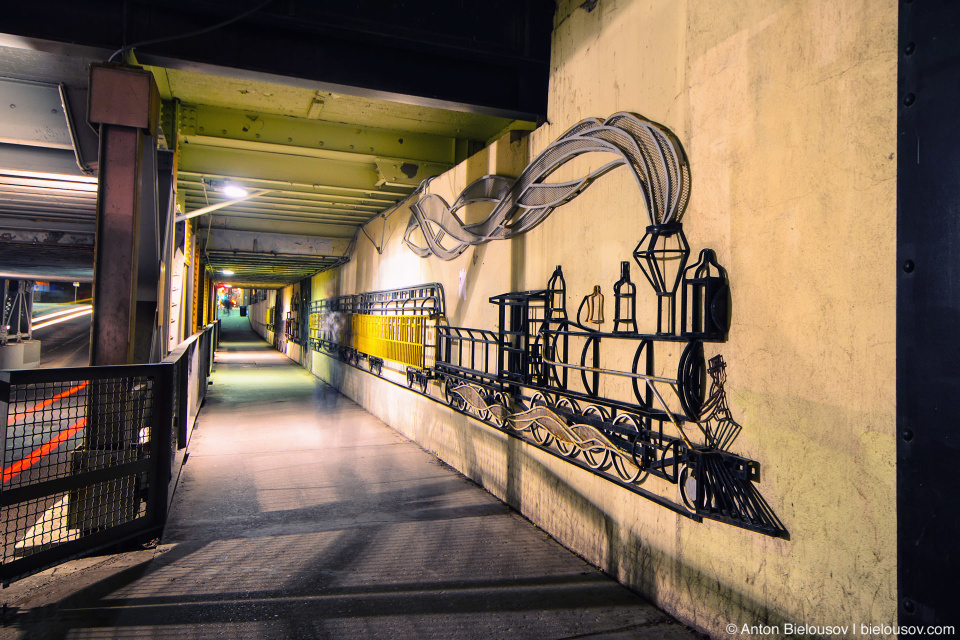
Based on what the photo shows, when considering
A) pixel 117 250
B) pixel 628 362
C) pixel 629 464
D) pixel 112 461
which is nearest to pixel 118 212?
pixel 117 250

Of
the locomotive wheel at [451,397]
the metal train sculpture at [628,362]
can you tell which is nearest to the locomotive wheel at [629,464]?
the metal train sculpture at [628,362]

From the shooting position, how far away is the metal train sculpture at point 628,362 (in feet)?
9.28

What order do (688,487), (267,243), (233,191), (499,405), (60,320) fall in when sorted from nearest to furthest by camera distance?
1. (688,487)
2. (499,405)
3. (233,191)
4. (267,243)
5. (60,320)

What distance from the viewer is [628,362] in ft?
11.4

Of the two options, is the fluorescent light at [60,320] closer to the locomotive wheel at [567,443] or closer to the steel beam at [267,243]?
the steel beam at [267,243]

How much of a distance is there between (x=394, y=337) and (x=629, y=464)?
519 cm

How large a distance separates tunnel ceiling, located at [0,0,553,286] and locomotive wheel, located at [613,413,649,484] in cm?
265

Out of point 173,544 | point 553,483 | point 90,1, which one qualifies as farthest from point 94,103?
point 553,483

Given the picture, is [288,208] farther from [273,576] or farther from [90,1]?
[273,576]

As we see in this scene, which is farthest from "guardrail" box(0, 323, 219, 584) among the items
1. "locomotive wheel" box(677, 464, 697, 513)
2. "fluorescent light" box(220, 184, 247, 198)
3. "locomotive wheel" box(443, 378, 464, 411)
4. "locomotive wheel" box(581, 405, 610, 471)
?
"fluorescent light" box(220, 184, 247, 198)

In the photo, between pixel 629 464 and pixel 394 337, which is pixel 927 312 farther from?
pixel 394 337

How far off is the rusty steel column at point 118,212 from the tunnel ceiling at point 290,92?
286mm

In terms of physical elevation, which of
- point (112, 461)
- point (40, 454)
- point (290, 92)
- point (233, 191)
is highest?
point (290, 92)

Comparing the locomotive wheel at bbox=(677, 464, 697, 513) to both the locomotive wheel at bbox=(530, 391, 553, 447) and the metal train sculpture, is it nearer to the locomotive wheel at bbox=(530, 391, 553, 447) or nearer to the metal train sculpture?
the metal train sculpture
